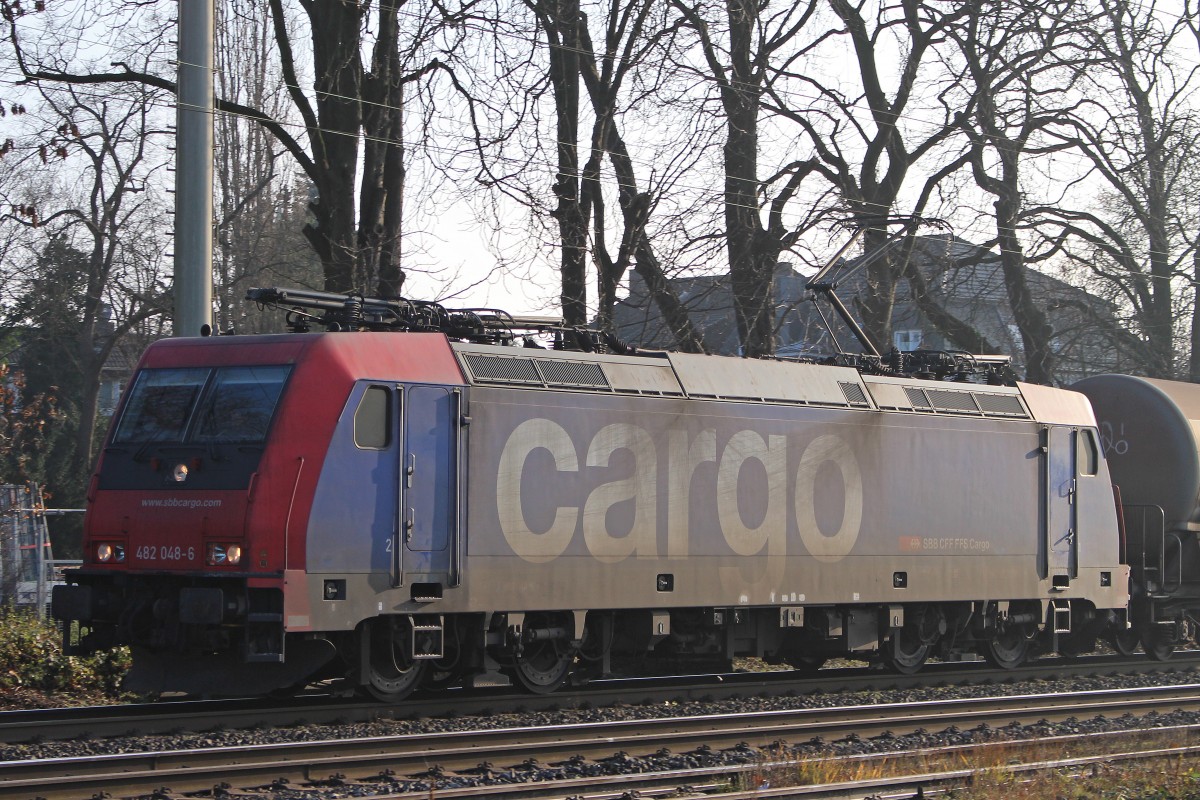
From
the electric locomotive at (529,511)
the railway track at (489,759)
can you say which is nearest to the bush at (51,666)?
the electric locomotive at (529,511)

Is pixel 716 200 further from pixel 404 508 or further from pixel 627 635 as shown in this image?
pixel 404 508

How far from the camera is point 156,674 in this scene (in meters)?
11.6

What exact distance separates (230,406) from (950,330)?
19.6 metres

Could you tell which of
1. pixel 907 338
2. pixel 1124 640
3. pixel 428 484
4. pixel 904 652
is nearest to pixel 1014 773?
pixel 428 484

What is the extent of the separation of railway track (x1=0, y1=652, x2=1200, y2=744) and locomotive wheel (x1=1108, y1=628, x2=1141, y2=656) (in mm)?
2145

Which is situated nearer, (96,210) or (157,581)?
(157,581)

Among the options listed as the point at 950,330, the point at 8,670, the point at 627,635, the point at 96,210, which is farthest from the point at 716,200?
the point at 96,210

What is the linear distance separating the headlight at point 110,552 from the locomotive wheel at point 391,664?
2188mm

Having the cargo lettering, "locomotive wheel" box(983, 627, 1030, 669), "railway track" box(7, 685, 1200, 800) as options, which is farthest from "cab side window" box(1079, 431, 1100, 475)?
"railway track" box(7, 685, 1200, 800)

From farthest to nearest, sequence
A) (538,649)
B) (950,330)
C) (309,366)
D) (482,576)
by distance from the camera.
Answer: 1. (950,330)
2. (538,649)
3. (482,576)
4. (309,366)

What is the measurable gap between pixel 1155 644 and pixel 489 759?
1298 cm

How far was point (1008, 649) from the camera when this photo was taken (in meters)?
18.1

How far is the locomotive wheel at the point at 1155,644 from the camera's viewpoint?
64.7ft

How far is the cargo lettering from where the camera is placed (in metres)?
12.9
